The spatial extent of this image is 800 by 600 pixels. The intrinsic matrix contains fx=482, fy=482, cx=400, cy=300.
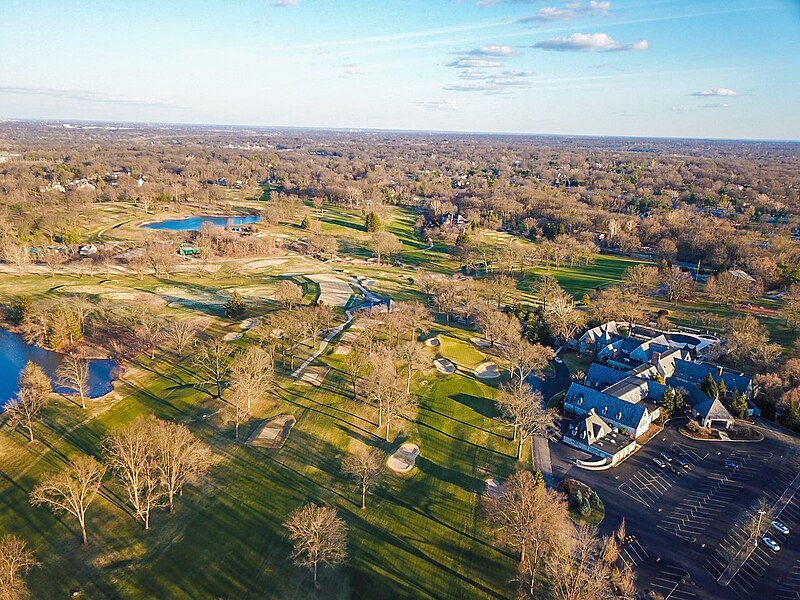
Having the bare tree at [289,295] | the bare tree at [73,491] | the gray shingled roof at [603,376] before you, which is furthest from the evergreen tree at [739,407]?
the bare tree at [73,491]

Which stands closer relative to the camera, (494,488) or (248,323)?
(494,488)

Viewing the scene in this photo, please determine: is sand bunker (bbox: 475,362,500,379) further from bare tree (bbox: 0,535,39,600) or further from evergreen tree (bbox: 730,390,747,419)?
bare tree (bbox: 0,535,39,600)

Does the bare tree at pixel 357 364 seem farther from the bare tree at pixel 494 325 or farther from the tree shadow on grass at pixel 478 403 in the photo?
the bare tree at pixel 494 325

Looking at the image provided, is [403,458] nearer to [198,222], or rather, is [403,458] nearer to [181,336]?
[181,336]

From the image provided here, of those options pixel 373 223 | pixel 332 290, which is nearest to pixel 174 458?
pixel 332 290

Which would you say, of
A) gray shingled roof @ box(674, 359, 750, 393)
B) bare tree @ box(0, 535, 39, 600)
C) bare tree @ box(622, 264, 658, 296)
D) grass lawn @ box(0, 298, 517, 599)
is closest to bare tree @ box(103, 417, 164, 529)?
grass lawn @ box(0, 298, 517, 599)
